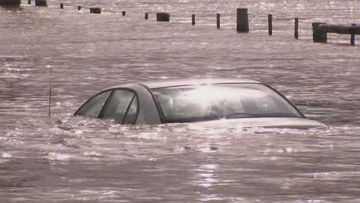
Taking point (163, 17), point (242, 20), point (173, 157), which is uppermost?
point (173, 157)

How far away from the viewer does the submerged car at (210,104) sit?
432 inches

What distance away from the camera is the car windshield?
11.0 m

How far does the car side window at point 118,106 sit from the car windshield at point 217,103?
487 mm

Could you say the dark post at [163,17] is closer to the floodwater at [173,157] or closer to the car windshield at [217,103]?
the floodwater at [173,157]

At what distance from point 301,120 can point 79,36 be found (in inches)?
1775

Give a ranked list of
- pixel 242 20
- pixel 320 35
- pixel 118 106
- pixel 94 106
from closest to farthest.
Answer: pixel 118 106
pixel 94 106
pixel 320 35
pixel 242 20

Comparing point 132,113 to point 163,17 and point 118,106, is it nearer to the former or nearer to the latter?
point 118,106

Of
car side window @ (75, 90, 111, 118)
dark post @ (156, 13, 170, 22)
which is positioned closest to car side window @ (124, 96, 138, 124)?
car side window @ (75, 90, 111, 118)

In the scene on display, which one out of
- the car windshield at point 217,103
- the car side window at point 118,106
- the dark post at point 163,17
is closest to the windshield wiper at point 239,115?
the car windshield at point 217,103

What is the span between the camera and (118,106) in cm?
1225

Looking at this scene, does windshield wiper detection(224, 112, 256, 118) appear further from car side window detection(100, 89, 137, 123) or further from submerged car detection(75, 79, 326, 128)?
car side window detection(100, 89, 137, 123)

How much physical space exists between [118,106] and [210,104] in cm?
150

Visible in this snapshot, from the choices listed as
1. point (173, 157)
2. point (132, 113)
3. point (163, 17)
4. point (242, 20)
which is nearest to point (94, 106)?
point (132, 113)

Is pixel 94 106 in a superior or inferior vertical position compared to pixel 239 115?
inferior
